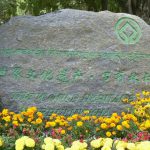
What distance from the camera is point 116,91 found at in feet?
20.2

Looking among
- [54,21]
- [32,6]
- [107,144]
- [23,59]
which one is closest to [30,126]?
[23,59]

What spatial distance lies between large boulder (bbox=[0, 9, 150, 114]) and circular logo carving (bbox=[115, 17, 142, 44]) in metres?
0.02

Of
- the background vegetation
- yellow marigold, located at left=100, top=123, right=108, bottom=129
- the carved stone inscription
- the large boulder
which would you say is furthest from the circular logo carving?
the background vegetation

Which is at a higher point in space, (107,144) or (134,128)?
(107,144)

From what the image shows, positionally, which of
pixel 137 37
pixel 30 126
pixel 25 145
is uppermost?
pixel 137 37

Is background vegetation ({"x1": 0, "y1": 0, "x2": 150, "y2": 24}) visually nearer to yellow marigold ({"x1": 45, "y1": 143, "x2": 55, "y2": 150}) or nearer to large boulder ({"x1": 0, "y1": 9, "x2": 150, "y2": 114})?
large boulder ({"x1": 0, "y1": 9, "x2": 150, "y2": 114})

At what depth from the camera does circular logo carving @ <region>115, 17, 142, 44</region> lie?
Result: 6336 millimetres

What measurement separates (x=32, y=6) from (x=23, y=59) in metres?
7.90

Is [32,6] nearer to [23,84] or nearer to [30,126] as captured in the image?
[23,84]

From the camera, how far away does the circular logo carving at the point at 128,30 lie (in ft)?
20.8

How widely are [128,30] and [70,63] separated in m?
1.08

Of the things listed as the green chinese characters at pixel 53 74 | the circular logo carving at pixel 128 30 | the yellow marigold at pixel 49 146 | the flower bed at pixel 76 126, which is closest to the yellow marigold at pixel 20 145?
the yellow marigold at pixel 49 146

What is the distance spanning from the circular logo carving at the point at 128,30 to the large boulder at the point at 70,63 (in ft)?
0.05

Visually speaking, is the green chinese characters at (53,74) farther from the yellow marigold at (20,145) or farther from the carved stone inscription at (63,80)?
the yellow marigold at (20,145)
